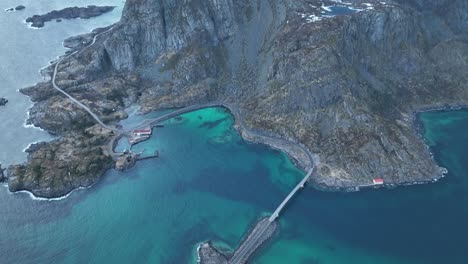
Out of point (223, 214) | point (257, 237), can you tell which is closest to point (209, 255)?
point (257, 237)

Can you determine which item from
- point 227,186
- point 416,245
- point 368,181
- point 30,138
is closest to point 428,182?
point 368,181

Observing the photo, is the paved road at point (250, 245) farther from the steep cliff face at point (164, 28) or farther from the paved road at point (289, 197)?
the steep cliff face at point (164, 28)

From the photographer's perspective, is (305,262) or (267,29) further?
(267,29)

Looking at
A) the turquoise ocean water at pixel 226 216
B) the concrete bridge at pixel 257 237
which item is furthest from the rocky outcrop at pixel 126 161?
the concrete bridge at pixel 257 237

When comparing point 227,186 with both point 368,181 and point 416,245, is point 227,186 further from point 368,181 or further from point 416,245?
point 416,245

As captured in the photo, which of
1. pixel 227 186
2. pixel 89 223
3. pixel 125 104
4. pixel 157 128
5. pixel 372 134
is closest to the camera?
pixel 89 223

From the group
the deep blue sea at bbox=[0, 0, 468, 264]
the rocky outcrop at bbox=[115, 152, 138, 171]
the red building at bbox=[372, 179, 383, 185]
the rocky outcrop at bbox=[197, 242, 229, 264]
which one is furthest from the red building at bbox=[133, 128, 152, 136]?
the red building at bbox=[372, 179, 383, 185]

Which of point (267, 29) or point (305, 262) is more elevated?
point (267, 29)

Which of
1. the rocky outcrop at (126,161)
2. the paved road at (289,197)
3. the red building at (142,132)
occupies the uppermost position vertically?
the red building at (142,132)
